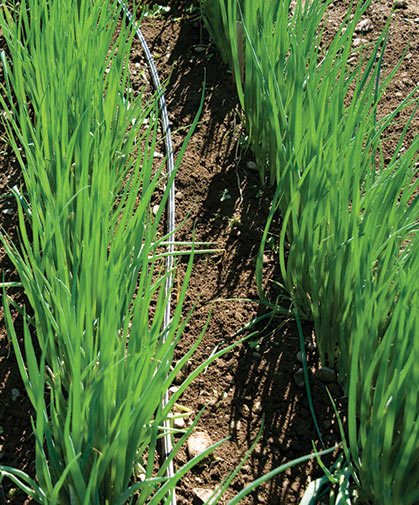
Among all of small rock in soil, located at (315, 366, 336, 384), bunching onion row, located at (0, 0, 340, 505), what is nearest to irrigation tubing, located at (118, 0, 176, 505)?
bunching onion row, located at (0, 0, 340, 505)

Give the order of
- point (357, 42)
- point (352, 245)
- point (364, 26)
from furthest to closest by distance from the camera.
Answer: point (364, 26) < point (357, 42) < point (352, 245)

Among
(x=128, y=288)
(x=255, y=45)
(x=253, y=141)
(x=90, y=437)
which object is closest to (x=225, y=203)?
(x=253, y=141)

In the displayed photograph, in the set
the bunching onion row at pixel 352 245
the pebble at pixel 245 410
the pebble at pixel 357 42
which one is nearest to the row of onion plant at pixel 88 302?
the pebble at pixel 245 410

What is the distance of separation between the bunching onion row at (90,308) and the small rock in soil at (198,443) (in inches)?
3.0

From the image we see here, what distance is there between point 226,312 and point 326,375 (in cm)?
33

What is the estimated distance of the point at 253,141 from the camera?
2.15m

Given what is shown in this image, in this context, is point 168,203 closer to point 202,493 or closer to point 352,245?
point 352,245

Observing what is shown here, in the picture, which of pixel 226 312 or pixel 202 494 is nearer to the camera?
pixel 202 494

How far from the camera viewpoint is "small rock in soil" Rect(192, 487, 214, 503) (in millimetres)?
1499

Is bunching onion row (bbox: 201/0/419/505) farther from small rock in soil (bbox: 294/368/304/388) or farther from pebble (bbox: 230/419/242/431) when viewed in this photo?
pebble (bbox: 230/419/242/431)

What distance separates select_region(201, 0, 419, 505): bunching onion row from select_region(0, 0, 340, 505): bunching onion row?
257mm

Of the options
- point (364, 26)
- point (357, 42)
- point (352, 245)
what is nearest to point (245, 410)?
point (352, 245)

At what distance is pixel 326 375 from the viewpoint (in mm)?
1685

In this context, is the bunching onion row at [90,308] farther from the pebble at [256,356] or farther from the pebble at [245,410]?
the pebble at [256,356]
